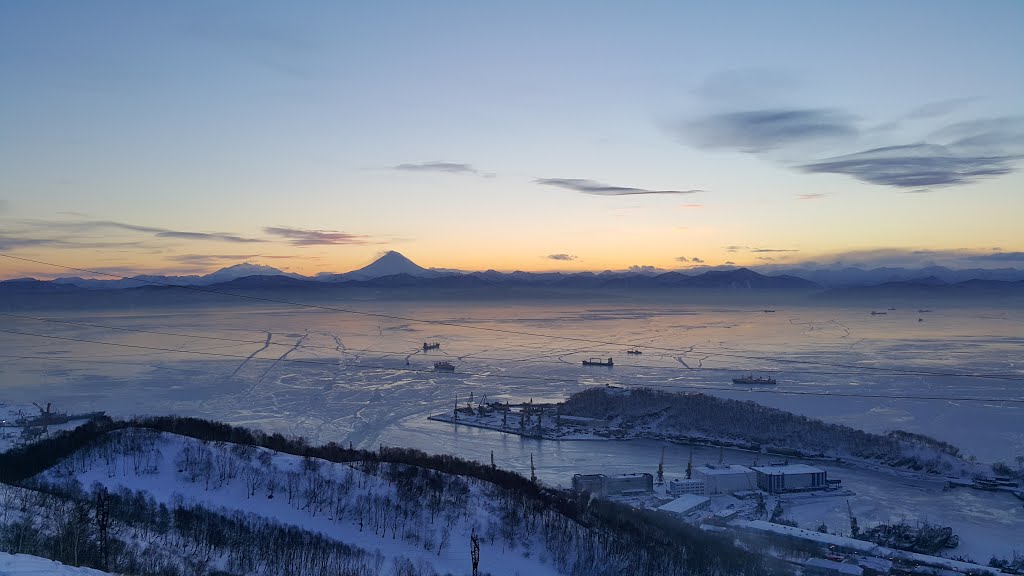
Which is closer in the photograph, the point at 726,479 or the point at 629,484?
the point at 629,484

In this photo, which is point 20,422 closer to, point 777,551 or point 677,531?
point 677,531

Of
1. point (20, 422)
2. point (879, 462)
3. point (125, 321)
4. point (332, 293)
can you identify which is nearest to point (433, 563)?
point (879, 462)

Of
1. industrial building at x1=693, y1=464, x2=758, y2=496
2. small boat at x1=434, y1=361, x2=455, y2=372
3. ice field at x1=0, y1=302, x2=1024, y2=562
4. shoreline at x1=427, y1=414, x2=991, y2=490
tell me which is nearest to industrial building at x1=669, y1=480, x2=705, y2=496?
industrial building at x1=693, y1=464, x2=758, y2=496

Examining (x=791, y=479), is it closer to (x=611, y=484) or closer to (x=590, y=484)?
(x=611, y=484)

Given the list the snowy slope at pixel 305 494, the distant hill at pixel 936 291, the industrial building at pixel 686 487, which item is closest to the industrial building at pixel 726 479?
the industrial building at pixel 686 487

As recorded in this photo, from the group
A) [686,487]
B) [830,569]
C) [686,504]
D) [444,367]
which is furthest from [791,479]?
[444,367]

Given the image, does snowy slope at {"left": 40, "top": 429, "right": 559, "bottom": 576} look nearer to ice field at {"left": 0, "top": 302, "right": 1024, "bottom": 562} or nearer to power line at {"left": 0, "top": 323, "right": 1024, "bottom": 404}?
ice field at {"left": 0, "top": 302, "right": 1024, "bottom": 562}

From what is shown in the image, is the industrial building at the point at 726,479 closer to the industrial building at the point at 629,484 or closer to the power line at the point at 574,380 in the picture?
the industrial building at the point at 629,484
